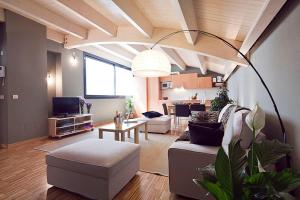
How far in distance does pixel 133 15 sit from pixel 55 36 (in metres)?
2.83

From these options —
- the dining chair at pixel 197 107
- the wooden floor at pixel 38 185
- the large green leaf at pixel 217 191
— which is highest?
the dining chair at pixel 197 107

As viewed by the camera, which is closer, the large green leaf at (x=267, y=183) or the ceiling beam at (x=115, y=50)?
the large green leaf at (x=267, y=183)

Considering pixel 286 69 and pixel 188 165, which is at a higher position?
pixel 286 69

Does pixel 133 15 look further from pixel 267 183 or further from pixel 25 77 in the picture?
pixel 267 183

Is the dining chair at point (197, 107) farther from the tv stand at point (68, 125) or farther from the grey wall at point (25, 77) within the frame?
the grey wall at point (25, 77)

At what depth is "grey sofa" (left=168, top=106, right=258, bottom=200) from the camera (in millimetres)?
1714

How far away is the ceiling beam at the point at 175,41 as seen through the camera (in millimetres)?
3451

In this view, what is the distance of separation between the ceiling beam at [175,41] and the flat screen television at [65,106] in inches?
62.0

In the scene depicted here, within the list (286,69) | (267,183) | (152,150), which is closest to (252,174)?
A: (267,183)

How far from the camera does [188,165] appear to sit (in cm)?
179

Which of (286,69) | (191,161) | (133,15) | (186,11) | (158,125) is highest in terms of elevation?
(133,15)

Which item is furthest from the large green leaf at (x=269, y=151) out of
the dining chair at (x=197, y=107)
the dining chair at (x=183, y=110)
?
the dining chair at (x=197, y=107)

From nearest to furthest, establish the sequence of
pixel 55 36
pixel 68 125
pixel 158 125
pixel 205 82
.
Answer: pixel 68 125, pixel 55 36, pixel 158 125, pixel 205 82

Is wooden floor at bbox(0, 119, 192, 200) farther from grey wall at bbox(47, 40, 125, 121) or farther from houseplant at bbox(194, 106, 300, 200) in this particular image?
grey wall at bbox(47, 40, 125, 121)
